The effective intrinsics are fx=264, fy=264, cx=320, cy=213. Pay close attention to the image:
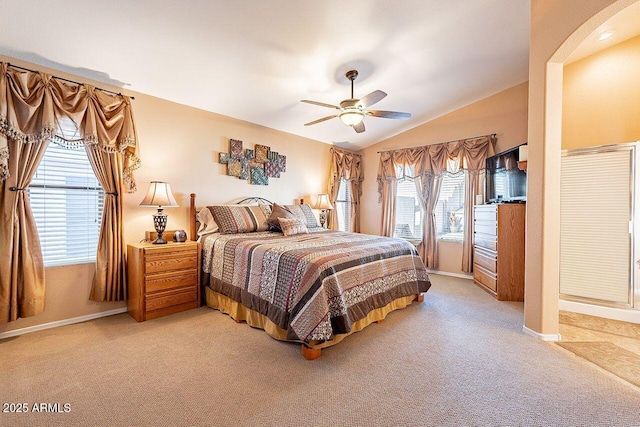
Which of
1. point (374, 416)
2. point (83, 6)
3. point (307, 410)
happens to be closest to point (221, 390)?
point (307, 410)

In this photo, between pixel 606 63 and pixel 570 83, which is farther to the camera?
pixel 570 83

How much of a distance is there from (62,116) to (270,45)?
2.13 meters

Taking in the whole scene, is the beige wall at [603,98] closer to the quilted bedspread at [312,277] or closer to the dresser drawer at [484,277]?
the dresser drawer at [484,277]

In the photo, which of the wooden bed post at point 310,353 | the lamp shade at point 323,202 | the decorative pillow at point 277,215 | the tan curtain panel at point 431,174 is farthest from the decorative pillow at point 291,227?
the tan curtain panel at point 431,174

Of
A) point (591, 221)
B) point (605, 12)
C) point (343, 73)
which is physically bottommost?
point (591, 221)

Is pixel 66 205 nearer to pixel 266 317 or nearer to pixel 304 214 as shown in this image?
pixel 266 317

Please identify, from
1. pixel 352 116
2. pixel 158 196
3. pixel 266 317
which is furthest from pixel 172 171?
pixel 352 116

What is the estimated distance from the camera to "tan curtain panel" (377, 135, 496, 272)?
4367mm

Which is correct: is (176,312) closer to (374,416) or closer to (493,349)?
(374,416)

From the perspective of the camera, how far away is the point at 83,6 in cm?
201

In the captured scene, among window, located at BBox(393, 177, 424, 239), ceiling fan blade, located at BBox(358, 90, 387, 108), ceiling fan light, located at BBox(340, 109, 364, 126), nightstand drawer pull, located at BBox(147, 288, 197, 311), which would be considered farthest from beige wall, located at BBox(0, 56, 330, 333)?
window, located at BBox(393, 177, 424, 239)

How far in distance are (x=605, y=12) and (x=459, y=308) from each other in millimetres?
2887

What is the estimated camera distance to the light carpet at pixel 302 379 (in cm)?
149

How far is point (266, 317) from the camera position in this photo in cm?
249
